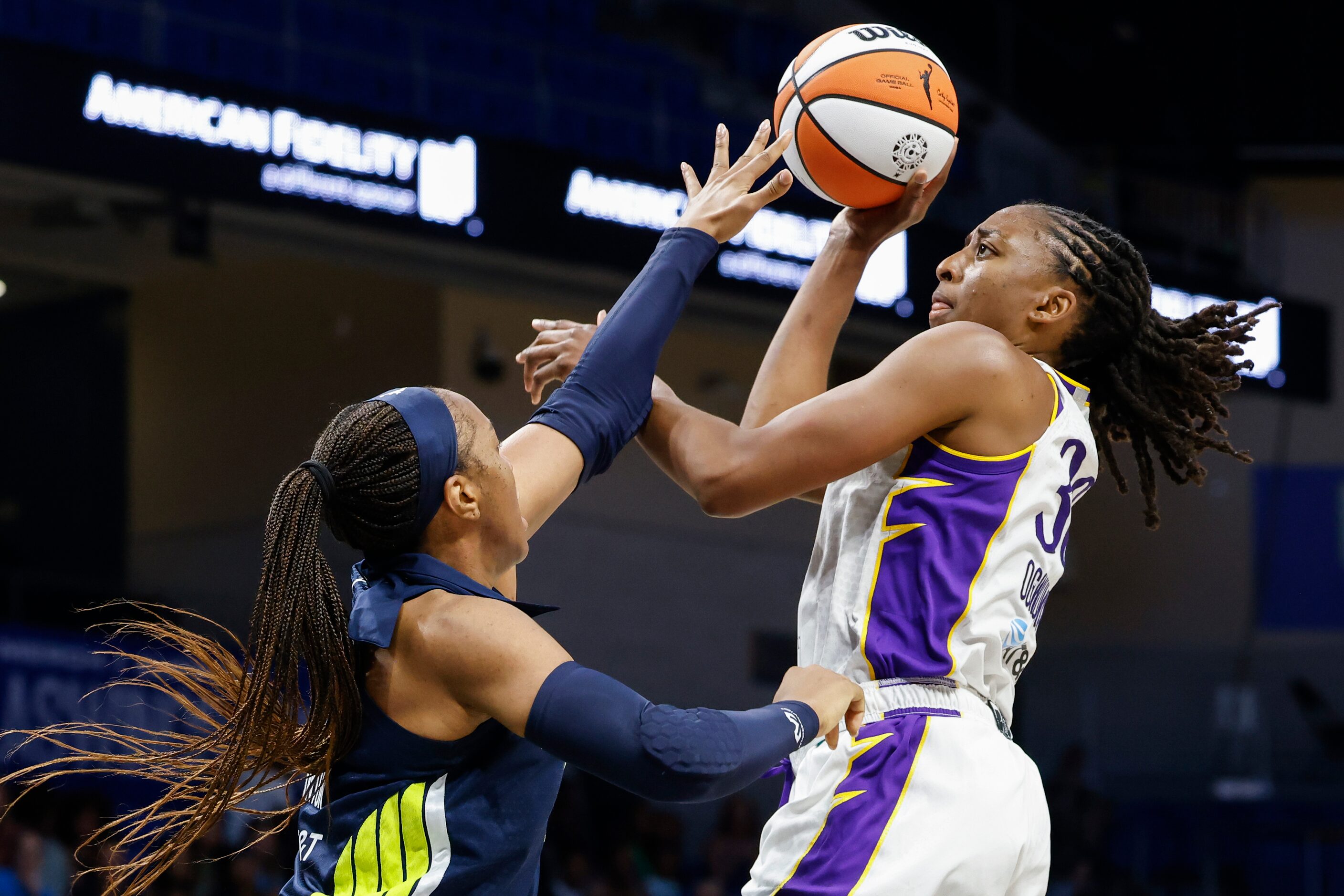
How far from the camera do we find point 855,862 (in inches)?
88.7

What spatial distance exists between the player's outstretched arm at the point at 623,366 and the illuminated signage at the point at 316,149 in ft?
16.5

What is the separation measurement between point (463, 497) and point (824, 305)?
2.99 ft

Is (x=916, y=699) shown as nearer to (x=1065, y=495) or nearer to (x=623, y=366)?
(x=1065, y=495)

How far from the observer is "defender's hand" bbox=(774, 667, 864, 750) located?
2.12 metres

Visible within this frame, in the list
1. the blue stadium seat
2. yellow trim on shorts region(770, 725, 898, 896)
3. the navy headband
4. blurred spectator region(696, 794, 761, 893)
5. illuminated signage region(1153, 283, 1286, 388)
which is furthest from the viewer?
illuminated signage region(1153, 283, 1286, 388)

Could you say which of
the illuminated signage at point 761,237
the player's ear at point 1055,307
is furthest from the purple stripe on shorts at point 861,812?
the illuminated signage at point 761,237

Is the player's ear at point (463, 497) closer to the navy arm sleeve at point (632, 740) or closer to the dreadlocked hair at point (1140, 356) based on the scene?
the navy arm sleeve at point (632, 740)

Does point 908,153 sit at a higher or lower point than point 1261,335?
lower

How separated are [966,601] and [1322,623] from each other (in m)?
11.7

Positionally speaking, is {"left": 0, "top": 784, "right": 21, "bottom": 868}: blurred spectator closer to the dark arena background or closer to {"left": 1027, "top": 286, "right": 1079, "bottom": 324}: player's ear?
the dark arena background

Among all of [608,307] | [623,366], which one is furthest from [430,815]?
[608,307]

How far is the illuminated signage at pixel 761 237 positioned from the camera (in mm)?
8281

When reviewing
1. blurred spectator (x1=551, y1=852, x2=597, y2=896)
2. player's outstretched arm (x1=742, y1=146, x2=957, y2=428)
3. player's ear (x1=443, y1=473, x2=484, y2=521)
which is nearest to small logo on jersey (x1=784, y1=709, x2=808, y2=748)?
player's ear (x1=443, y1=473, x2=484, y2=521)

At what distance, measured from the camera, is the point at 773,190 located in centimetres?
257
